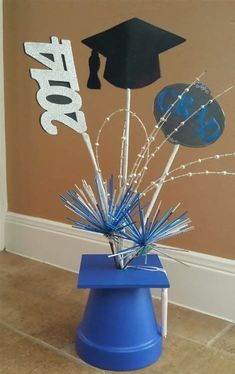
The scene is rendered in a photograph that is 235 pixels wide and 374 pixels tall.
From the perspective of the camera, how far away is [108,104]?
49.4 inches

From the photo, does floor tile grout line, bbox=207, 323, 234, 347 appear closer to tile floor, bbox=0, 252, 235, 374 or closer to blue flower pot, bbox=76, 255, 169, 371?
tile floor, bbox=0, 252, 235, 374

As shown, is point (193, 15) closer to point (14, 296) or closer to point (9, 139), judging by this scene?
point (9, 139)

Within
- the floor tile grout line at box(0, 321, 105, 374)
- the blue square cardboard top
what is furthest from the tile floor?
the blue square cardboard top

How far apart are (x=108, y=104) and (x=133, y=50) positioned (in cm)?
40

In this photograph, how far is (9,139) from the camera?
1.53 metres

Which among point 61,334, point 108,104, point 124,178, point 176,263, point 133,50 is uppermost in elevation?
point 133,50

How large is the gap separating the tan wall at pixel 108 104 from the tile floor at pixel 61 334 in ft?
0.67

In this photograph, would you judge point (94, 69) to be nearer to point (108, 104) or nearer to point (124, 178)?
point (124, 178)

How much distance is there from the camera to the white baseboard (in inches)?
43.6

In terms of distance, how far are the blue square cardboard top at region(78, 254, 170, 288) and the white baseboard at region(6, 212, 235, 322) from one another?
93 mm

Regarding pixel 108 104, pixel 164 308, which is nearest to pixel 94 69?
pixel 108 104

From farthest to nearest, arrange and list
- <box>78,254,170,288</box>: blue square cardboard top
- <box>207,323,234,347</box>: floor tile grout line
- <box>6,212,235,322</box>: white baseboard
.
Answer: <box>6,212,235,322</box>: white baseboard
<box>207,323,234,347</box>: floor tile grout line
<box>78,254,170,288</box>: blue square cardboard top

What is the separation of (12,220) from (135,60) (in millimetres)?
906

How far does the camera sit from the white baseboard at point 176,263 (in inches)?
43.6
